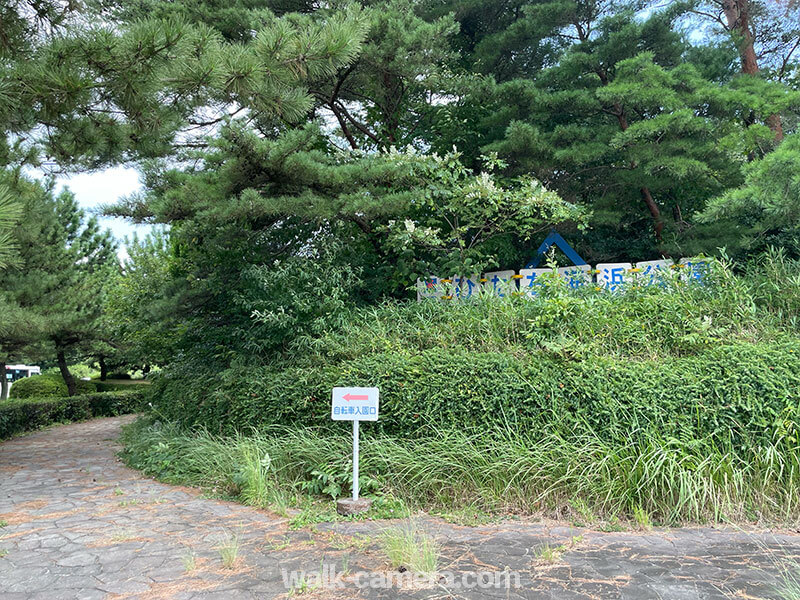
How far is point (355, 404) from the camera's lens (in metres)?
4.55

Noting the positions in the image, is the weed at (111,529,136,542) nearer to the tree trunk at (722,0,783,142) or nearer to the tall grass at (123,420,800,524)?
the tall grass at (123,420,800,524)

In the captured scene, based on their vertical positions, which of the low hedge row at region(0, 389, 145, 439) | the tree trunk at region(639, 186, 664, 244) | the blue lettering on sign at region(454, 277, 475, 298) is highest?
the tree trunk at region(639, 186, 664, 244)

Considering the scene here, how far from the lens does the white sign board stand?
4531 millimetres

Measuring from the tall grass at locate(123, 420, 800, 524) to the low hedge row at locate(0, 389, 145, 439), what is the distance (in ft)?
20.5

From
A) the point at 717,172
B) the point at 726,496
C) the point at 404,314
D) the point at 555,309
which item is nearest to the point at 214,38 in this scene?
the point at 404,314

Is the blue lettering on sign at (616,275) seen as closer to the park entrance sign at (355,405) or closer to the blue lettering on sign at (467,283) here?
the blue lettering on sign at (467,283)

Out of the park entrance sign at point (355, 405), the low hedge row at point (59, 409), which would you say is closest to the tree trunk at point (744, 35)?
the park entrance sign at point (355, 405)

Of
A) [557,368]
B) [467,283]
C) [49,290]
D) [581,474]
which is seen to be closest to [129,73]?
[557,368]

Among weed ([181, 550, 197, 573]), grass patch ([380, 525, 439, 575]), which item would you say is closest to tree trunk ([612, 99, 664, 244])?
grass patch ([380, 525, 439, 575])

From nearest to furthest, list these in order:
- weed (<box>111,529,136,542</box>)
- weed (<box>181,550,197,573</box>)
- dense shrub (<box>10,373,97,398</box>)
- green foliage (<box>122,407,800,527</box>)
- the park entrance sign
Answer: weed (<box>181,550,197,573</box>), weed (<box>111,529,136,542</box>), green foliage (<box>122,407,800,527</box>), the park entrance sign, dense shrub (<box>10,373,97,398</box>)

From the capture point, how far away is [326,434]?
5352mm

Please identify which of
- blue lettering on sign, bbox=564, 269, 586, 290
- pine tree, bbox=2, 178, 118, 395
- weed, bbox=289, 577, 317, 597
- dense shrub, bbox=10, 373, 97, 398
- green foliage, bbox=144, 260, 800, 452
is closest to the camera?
weed, bbox=289, 577, 317, 597

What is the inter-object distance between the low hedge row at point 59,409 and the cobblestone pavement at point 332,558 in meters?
6.29

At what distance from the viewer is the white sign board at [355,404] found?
14.9 feet
